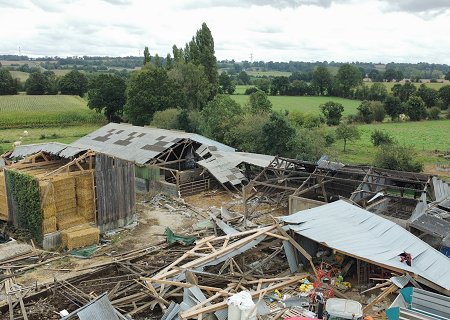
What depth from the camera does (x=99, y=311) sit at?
1118 cm

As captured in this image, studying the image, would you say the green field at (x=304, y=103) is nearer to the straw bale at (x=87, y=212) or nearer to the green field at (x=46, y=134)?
the green field at (x=46, y=134)

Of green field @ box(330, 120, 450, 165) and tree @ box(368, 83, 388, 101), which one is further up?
tree @ box(368, 83, 388, 101)

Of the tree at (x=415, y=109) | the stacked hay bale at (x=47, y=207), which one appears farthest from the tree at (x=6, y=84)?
the stacked hay bale at (x=47, y=207)

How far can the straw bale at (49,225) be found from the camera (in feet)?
59.6

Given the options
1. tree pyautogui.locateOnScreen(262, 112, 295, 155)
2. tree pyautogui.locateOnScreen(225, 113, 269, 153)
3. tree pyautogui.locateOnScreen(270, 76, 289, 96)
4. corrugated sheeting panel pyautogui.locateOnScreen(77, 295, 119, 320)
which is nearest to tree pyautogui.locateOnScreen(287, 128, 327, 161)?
tree pyautogui.locateOnScreen(262, 112, 295, 155)

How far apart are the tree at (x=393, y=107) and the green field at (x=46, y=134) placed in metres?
42.1

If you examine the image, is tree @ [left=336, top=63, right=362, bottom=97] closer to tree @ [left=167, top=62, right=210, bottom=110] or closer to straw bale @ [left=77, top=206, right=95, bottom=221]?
tree @ [left=167, top=62, right=210, bottom=110]

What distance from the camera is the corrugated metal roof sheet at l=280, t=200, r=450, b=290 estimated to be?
12.0 meters

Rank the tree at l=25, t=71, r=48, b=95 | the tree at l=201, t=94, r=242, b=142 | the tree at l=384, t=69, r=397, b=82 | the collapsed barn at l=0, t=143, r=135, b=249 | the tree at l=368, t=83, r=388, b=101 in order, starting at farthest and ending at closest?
1. the tree at l=384, t=69, r=397, b=82
2. the tree at l=25, t=71, r=48, b=95
3. the tree at l=368, t=83, r=388, b=101
4. the tree at l=201, t=94, r=242, b=142
5. the collapsed barn at l=0, t=143, r=135, b=249

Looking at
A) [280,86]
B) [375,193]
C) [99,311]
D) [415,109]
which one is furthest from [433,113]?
[99,311]

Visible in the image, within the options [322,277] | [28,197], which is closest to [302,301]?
[322,277]

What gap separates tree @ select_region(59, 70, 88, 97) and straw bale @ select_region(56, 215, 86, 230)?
70607 millimetres

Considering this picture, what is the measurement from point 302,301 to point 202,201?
46.8 ft

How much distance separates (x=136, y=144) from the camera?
101ft
